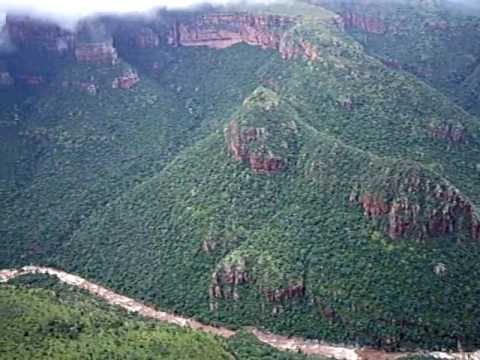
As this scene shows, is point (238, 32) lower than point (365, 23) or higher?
higher

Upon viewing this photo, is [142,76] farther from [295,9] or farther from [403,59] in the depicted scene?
[403,59]

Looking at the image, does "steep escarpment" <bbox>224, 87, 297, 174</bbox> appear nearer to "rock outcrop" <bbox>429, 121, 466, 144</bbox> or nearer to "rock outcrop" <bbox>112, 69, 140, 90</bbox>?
"rock outcrop" <bbox>429, 121, 466, 144</bbox>

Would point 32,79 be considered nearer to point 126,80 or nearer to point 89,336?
point 126,80

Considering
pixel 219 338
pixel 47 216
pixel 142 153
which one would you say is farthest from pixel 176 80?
pixel 219 338

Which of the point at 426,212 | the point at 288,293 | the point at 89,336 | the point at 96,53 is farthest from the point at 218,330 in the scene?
the point at 96,53

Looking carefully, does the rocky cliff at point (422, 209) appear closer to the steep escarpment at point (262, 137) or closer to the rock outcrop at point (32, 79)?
the steep escarpment at point (262, 137)

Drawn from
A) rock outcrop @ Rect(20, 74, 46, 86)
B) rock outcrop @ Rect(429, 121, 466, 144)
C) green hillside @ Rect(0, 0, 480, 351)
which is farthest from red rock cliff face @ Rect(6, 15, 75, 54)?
rock outcrop @ Rect(429, 121, 466, 144)

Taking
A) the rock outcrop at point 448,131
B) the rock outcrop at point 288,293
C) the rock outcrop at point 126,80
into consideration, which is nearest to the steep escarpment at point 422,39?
the rock outcrop at point 448,131
